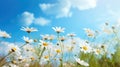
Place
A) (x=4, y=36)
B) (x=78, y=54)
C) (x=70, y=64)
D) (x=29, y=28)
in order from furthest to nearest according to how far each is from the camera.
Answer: (x=78, y=54) < (x=70, y=64) < (x=29, y=28) < (x=4, y=36)

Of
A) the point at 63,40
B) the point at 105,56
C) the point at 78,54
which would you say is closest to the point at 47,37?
the point at 63,40

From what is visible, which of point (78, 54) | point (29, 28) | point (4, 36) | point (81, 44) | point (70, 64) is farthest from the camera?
point (78, 54)

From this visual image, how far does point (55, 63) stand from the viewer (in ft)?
15.8

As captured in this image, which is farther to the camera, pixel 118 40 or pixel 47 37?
pixel 118 40

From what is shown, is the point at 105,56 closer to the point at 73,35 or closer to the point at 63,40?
the point at 73,35

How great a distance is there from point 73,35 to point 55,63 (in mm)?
566

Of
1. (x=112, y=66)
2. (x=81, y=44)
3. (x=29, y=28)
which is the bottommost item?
(x=112, y=66)

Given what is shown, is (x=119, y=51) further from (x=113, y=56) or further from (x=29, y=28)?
(x=29, y=28)

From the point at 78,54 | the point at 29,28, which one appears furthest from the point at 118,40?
the point at 29,28

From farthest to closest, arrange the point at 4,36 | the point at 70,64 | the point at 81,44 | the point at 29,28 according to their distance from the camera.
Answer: the point at 70,64, the point at 29,28, the point at 4,36, the point at 81,44

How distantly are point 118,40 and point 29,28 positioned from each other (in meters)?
2.13

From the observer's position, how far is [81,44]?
121 inches

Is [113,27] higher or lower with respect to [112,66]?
higher

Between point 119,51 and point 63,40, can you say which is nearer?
point 63,40
